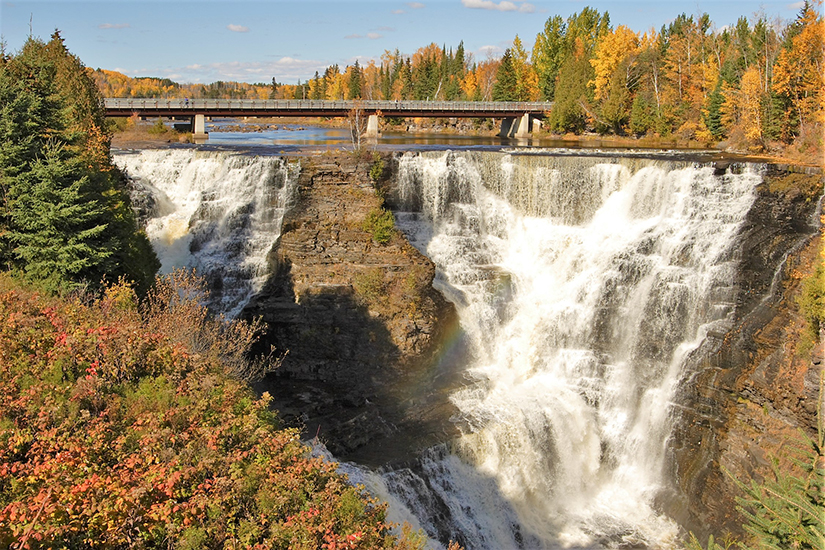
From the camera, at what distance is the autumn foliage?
29.4 feet

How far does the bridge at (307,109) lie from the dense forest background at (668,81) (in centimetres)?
426

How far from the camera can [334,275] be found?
2739 centimetres

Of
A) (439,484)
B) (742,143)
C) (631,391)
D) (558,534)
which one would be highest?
(742,143)

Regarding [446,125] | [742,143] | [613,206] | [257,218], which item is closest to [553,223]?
[613,206]

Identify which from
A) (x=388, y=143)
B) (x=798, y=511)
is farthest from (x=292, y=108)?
(x=798, y=511)

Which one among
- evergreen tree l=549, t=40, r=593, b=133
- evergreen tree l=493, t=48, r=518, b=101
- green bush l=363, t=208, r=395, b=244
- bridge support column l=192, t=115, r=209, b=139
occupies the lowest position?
green bush l=363, t=208, r=395, b=244

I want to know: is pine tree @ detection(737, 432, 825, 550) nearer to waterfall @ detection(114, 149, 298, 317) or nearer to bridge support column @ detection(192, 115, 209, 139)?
waterfall @ detection(114, 149, 298, 317)

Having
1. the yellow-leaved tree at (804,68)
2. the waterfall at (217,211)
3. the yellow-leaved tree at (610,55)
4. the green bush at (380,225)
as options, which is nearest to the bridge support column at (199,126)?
the waterfall at (217,211)

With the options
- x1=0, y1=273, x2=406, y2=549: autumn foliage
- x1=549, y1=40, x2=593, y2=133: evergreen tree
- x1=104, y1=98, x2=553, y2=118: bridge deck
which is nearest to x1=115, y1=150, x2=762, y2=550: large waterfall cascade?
x1=0, y1=273, x2=406, y2=549: autumn foliage

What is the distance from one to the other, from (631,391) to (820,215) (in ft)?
33.5

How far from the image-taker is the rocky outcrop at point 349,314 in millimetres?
22234

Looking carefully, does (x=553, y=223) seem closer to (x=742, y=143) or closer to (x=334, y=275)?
(x=334, y=275)

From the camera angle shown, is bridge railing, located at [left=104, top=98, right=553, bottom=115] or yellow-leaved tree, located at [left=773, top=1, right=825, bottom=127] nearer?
yellow-leaved tree, located at [left=773, top=1, right=825, bottom=127]

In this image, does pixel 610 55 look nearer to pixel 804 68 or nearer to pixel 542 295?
pixel 804 68
